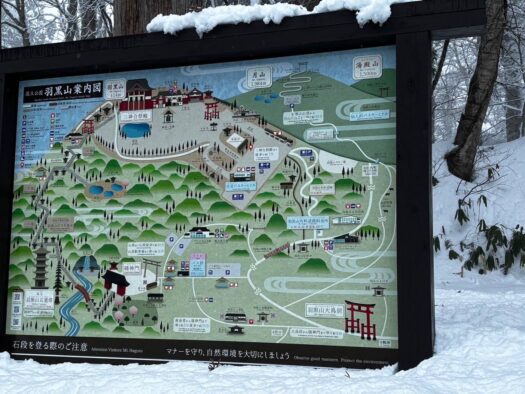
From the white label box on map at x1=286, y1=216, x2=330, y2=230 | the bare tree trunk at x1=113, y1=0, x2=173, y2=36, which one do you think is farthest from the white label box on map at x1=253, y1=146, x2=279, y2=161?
the bare tree trunk at x1=113, y1=0, x2=173, y2=36

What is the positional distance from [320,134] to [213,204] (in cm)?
93

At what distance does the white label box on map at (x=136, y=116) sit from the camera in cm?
478

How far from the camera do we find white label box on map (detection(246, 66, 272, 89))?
14.9 ft

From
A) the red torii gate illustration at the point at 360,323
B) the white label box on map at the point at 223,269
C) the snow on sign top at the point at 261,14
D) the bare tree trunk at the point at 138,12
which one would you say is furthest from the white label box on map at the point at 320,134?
the bare tree trunk at the point at 138,12

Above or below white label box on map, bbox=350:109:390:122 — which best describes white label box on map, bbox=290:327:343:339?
below

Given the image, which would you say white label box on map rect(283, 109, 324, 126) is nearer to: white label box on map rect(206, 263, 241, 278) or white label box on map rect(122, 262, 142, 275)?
white label box on map rect(206, 263, 241, 278)

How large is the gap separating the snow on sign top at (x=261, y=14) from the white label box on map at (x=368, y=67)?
0.90ft

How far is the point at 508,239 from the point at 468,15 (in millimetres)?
6219

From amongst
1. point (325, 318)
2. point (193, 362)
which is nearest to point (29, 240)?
point (193, 362)

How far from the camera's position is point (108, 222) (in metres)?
4.77

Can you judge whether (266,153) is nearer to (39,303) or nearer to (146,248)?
(146,248)

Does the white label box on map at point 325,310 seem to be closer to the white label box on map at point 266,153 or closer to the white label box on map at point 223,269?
the white label box on map at point 223,269

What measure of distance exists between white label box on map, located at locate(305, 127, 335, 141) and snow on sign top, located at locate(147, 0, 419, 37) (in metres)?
0.75

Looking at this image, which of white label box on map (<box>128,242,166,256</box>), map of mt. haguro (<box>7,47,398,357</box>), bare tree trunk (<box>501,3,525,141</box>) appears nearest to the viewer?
map of mt. haguro (<box>7,47,398,357</box>)
